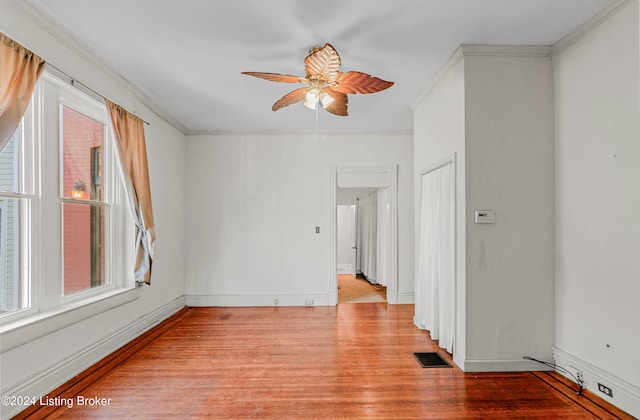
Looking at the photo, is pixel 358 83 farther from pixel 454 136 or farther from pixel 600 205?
pixel 600 205

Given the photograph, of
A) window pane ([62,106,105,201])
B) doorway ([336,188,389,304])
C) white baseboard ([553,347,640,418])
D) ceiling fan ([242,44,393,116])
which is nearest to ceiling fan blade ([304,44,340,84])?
ceiling fan ([242,44,393,116])

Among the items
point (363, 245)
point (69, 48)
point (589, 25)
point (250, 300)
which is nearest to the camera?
point (589, 25)

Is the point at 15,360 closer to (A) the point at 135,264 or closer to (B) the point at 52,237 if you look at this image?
(B) the point at 52,237

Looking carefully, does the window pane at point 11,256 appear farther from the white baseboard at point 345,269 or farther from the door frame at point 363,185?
the white baseboard at point 345,269

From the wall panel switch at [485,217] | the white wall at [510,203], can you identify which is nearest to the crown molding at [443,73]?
the white wall at [510,203]

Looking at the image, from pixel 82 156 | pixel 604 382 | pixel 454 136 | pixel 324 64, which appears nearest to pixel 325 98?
pixel 324 64

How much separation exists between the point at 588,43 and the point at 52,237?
4541 millimetres

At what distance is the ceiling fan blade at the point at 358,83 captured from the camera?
253 cm

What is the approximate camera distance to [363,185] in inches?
211

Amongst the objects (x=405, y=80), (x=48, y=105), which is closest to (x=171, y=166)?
(x=48, y=105)

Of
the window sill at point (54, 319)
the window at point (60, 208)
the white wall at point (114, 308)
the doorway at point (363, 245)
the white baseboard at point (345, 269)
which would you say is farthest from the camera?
the white baseboard at point (345, 269)

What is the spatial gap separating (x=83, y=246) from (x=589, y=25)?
474cm

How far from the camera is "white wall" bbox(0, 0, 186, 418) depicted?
88.6 inches

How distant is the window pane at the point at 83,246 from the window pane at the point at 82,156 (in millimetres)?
148
